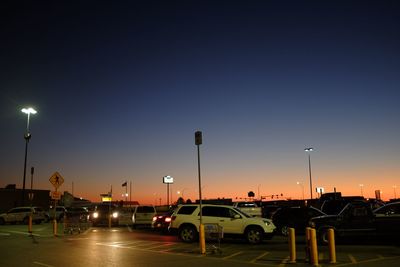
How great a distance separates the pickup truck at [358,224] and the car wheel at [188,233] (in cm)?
512

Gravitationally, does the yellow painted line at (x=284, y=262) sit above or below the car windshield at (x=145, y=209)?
below

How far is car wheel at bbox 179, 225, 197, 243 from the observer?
19.2m

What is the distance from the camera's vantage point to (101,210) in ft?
111

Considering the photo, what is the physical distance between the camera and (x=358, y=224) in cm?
1795

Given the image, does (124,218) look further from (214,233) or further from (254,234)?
(214,233)

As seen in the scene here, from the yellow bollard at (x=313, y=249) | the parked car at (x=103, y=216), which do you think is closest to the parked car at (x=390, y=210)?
the yellow bollard at (x=313, y=249)

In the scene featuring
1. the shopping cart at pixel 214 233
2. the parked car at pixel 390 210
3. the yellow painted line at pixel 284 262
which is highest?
the parked car at pixel 390 210

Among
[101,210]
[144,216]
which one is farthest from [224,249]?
[101,210]

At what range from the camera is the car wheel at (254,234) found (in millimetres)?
18609

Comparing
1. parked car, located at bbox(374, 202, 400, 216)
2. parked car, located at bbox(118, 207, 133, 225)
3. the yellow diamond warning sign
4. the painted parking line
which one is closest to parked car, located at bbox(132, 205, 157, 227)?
parked car, located at bbox(118, 207, 133, 225)

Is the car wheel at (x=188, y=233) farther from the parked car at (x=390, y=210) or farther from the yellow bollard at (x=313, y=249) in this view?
the yellow bollard at (x=313, y=249)

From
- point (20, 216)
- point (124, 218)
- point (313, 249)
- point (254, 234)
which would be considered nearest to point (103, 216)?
point (124, 218)

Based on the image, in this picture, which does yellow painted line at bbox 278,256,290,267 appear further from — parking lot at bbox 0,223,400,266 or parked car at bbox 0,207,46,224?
parked car at bbox 0,207,46,224

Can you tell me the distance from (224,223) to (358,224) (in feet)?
18.5
